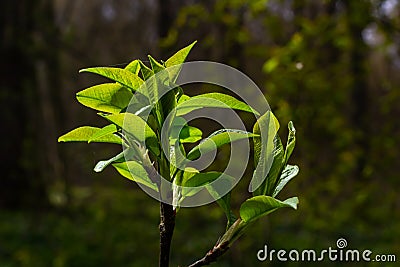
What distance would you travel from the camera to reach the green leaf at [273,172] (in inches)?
17.6

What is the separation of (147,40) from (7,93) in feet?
7.88

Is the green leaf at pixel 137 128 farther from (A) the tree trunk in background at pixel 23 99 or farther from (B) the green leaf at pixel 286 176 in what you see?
(A) the tree trunk in background at pixel 23 99

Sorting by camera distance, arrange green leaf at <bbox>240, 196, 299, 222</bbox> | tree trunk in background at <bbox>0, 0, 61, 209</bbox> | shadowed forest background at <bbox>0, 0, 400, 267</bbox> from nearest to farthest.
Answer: green leaf at <bbox>240, 196, 299, 222</bbox>
shadowed forest background at <bbox>0, 0, 400, 267</bbox>
tree trunk in background at <bbox>0, 0, 61, 209</bbox>

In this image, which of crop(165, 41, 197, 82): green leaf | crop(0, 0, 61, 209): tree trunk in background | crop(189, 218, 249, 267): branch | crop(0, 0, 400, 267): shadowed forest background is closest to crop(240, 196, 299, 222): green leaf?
crop(189, 218, 249, 267): branch

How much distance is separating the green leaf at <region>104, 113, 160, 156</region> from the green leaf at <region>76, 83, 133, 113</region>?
3 cm

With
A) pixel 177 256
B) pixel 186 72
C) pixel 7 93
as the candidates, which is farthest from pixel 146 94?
pixel 7 93

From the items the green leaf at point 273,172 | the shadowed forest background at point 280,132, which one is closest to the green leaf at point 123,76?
the green leaf at point 273,172

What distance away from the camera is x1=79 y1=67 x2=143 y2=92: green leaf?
0.43 m

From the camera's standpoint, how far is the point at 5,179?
506 centimetres


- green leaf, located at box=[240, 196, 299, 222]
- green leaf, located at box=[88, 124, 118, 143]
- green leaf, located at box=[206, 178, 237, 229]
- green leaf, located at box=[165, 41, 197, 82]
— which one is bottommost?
green leaf, located at box=[240, 196, 299, 222]

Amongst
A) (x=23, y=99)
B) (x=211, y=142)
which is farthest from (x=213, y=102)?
(x=23, y=99)

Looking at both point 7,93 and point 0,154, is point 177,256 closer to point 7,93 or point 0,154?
point 7,93

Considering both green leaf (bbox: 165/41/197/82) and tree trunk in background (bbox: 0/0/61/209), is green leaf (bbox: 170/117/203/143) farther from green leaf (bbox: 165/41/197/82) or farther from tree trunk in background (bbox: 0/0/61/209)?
tree trunk in background (bbox: 0/0/61/209)

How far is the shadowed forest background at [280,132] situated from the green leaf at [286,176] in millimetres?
343
